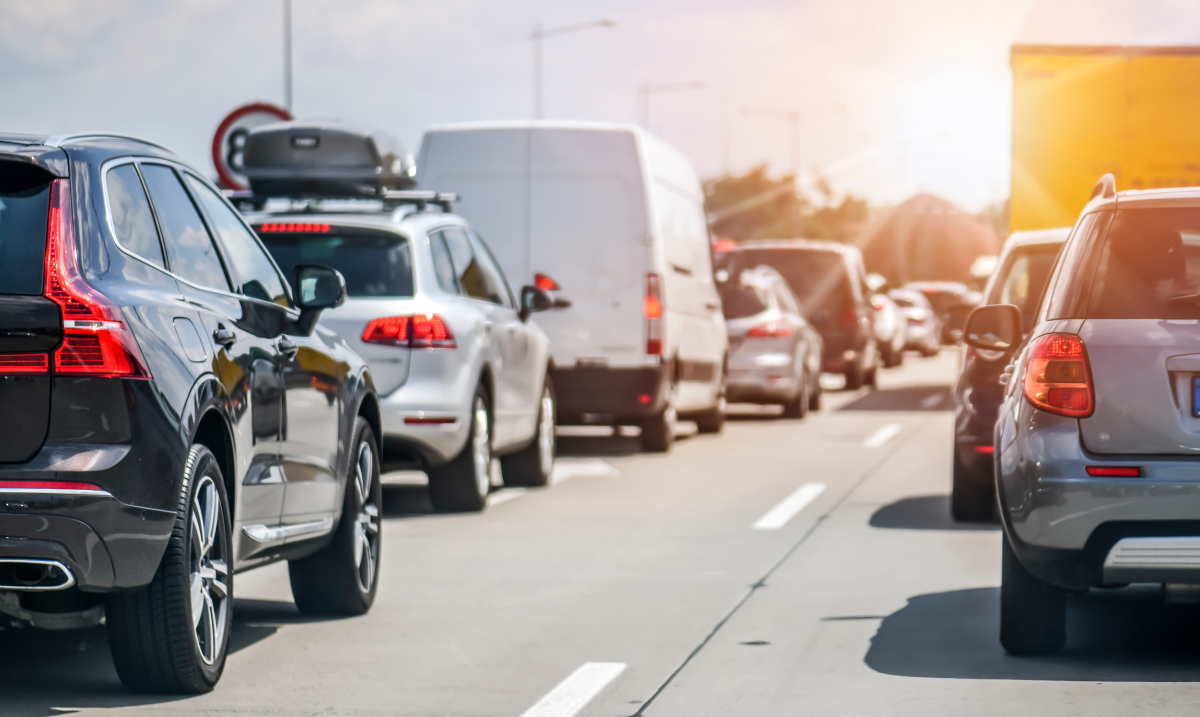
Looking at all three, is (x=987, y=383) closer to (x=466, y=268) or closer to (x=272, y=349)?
(x=466, y=268)

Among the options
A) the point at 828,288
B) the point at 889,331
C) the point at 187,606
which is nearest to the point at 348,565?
the point at 187,606

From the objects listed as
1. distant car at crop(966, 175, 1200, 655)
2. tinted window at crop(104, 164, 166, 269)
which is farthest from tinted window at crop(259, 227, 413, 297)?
distant car at crop(966, 175, 1200, 655)

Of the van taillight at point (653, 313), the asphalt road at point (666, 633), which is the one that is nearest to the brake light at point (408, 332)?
the asphalt road at point (666, 633)

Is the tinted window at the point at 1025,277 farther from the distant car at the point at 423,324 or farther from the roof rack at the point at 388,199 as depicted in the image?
the roof rack at the point at 388,199

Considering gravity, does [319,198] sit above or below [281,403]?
above

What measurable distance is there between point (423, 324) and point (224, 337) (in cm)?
454

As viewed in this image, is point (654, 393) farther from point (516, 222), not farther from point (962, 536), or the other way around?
point (962, 536)

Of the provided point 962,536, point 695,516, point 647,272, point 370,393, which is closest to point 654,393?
point 647,272

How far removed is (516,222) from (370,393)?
6.92m

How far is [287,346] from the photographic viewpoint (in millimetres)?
6402

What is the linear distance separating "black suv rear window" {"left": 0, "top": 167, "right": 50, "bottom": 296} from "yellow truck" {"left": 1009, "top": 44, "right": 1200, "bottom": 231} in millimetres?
10035

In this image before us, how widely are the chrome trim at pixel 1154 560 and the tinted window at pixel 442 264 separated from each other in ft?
18.3

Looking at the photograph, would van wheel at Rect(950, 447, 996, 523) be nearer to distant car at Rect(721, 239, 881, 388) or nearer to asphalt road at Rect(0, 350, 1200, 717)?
asphalt road at Rect(0, 350, 1200, 717)

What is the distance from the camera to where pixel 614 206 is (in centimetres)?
1422
